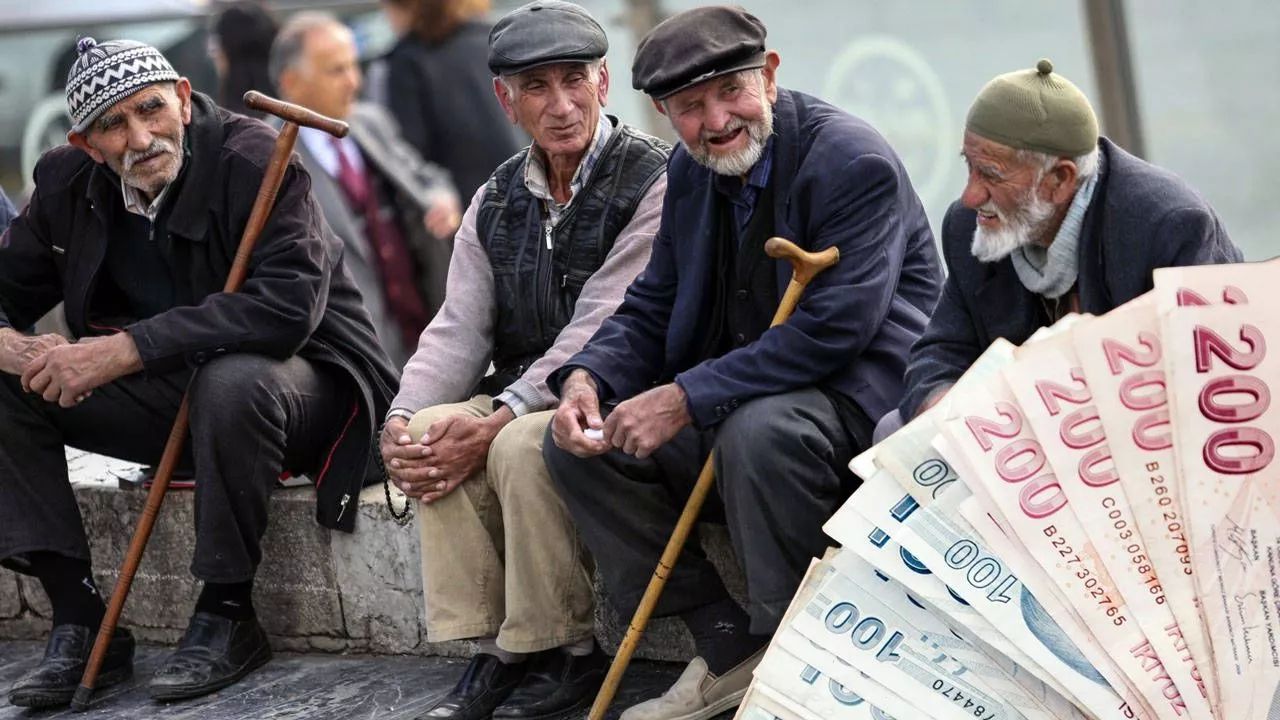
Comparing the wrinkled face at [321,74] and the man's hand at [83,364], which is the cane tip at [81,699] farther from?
the wrinkled face at [321,74]

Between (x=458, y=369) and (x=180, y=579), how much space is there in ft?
3.91

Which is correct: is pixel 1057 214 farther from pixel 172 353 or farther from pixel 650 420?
pixel 172 353

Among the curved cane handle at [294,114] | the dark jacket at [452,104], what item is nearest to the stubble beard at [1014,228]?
the curved cane handle at [294,114]

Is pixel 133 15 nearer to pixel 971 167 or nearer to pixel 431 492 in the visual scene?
pixel 431 492

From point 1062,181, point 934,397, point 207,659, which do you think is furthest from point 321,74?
point 1062,181

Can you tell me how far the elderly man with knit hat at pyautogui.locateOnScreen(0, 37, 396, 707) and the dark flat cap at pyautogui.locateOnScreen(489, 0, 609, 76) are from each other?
761 mm

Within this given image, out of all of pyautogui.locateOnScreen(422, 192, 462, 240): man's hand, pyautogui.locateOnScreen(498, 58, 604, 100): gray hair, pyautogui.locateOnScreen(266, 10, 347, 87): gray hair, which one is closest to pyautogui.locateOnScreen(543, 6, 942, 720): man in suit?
pyautogui.locateOnScreen(498, 58, 604, 100): gray hair

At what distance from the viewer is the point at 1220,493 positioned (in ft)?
9.76

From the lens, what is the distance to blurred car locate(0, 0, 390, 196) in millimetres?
8719

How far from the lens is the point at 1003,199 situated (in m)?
3.51

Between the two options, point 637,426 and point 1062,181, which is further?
point 637,426

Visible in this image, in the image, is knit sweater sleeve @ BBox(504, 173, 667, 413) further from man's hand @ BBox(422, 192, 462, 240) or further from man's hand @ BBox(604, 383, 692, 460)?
man's hand @ BBox(422, 192, 462, 240)

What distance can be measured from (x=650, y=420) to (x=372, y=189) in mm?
2810

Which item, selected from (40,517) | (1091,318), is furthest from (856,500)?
(40,517)
